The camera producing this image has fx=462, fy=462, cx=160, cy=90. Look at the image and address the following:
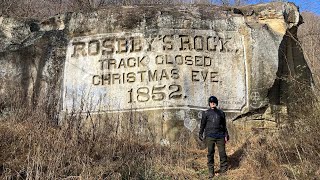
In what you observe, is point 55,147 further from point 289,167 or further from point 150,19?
point 150,19

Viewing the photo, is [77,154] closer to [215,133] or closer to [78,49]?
[215,133]

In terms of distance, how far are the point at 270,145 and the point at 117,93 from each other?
3.12m

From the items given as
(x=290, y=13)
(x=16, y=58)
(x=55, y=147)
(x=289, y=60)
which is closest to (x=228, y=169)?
(x=55, y=147)

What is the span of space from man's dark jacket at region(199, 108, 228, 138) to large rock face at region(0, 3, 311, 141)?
1.55 meters

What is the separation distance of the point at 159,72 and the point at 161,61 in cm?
20

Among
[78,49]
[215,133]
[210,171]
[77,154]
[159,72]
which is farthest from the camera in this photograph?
[78,49]

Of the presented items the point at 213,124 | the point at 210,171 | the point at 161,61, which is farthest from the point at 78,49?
the point at 210,171

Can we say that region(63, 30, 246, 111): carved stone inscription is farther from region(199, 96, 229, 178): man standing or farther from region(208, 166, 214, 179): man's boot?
region(208, 166, 214, 179): man's boot

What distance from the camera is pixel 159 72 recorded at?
820 centimetres

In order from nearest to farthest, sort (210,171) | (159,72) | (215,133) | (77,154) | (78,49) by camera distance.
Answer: (77,154), (210,171), (215,133), (159,72), (78,49)

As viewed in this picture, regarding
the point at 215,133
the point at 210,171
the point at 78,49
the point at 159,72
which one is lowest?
the point at 210,171

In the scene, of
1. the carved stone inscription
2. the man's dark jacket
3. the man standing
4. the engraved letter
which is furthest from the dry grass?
the engraved letter

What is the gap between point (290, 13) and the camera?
8.86 metres

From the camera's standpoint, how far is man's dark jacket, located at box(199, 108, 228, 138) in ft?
20.6
